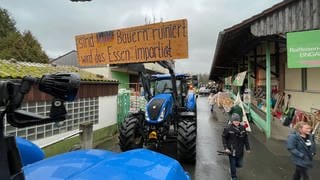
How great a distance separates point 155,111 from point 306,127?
159 inches

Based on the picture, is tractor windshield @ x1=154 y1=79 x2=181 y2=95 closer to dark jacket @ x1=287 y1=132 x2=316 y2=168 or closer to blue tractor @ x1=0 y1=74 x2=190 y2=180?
dark jacket @ x1=287 y1=132 x2=316 y2=168

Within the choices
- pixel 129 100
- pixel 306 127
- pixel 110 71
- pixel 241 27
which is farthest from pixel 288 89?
pixel 110 71

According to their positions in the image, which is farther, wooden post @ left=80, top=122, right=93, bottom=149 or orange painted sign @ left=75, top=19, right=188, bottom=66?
wooden post @ left=80, top=122, right=93, bottom=149

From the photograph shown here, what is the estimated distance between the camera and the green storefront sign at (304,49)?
8.11 meters

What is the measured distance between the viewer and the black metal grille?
9.13 metres

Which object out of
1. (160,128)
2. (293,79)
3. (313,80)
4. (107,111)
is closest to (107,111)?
(107,111)

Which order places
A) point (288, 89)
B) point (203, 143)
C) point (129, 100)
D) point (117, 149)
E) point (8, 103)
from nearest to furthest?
1. point (8, 103)
2. point (117, 149)
3. point (203, 143)
4. point (288, 89)
5. point (129, 100)

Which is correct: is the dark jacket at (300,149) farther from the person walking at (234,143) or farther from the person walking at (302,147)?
the person walking at (234,143)

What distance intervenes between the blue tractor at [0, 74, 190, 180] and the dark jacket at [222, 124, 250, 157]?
502cm

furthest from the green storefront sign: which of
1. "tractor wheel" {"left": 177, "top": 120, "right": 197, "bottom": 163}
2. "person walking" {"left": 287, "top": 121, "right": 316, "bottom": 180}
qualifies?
"tractor wheel" {"left": 177, "top": 120, "right": 197, "bottom": 163}

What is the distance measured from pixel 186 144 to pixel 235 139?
1587 mm

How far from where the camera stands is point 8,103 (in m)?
1.16

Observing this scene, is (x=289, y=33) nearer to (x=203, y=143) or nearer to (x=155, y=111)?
(x=155, y=111)

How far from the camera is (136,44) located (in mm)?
8297
